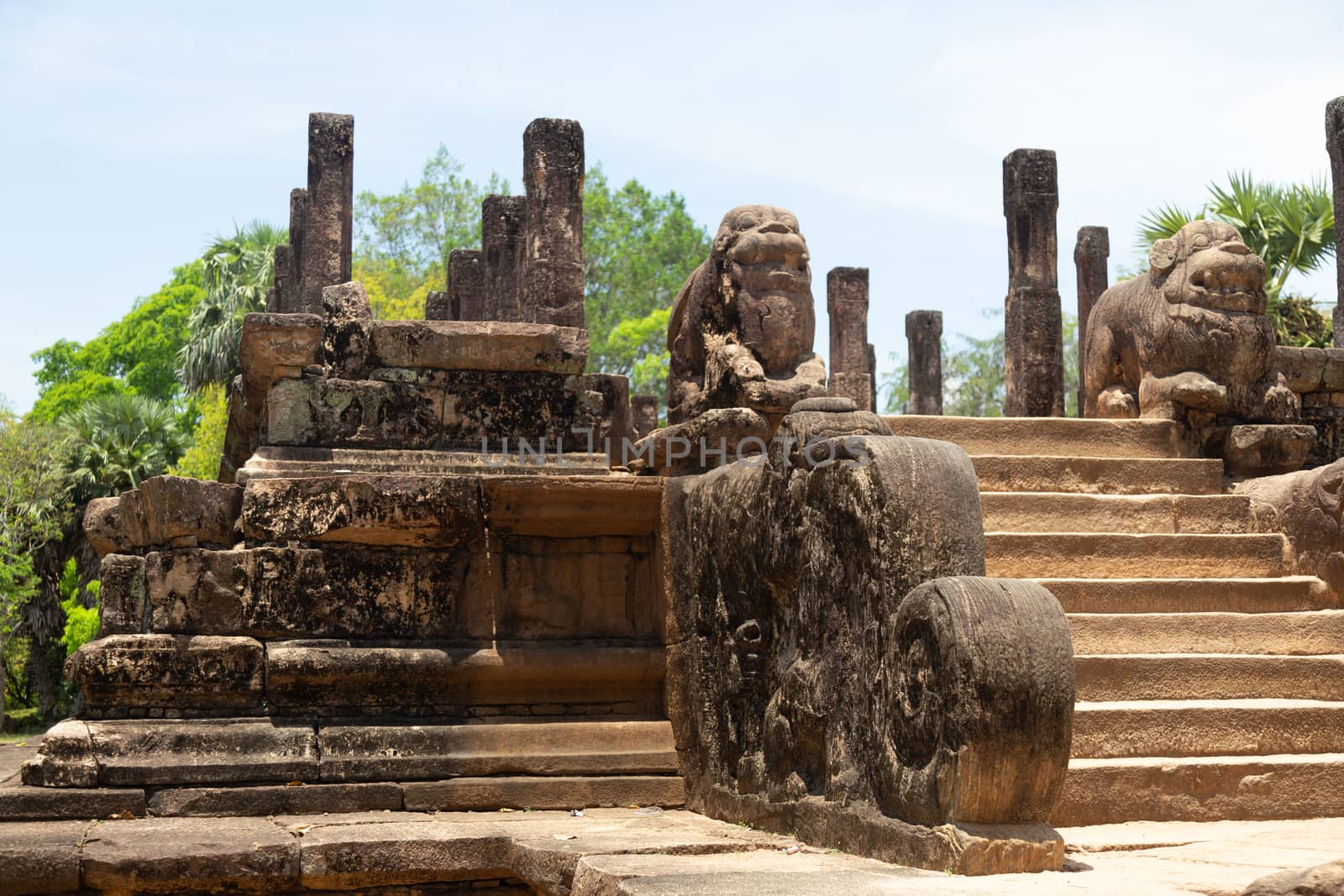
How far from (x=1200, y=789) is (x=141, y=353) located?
36762 mm

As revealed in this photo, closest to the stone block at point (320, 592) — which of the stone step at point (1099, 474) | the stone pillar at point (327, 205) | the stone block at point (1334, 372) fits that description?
the stone step at point (1099, 474)

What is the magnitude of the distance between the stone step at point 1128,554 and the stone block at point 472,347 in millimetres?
2086

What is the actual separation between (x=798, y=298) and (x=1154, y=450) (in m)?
2.20

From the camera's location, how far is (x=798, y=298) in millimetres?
6629

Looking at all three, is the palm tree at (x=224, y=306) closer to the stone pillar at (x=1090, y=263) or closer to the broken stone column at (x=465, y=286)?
the broken stone column at (x=465, y=286)

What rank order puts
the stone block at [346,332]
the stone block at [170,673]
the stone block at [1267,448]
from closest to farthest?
the stone block at [170,673]
the stone block at [346,332]
the stone block at [1267,448]

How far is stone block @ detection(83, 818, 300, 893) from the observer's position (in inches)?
184

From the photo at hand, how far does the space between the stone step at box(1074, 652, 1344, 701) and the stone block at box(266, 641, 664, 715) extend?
1.71 m

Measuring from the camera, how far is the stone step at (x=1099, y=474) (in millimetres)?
6871

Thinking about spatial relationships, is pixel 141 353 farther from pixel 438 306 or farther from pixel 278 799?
pixel 278 799

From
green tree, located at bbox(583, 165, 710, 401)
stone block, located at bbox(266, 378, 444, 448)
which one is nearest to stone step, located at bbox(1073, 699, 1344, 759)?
stone block, located at bbox(266, 378, 444, 448)

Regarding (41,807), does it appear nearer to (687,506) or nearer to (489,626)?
(489,626)

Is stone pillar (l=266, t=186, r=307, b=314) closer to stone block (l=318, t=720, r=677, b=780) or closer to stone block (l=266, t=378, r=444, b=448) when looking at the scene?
stone block (l=266, t=378, r=444, b=448)

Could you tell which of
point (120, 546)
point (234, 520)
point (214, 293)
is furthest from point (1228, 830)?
point (214, 293)
